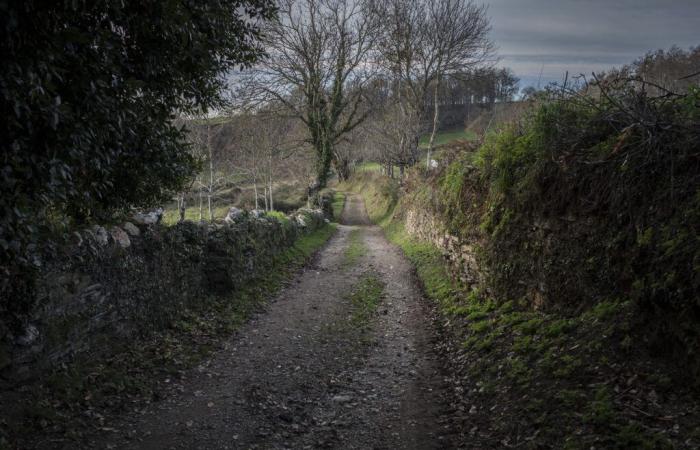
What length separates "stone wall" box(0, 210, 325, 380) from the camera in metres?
5.22

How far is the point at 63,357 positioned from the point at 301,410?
3.11 meters

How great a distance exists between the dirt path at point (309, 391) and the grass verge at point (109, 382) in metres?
0.31

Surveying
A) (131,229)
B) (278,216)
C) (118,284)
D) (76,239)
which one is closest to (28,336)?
(76,239)

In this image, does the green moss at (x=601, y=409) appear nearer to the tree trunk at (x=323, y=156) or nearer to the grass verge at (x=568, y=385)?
the grass verge at (x=568, y=385)

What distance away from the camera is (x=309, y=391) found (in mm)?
6242

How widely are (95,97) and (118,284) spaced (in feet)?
12.2

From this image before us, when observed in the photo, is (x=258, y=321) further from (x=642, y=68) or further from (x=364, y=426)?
(x=642, y=68)

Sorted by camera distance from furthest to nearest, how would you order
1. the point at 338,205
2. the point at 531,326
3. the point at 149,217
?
the point at 338,205, the point at 149,217, the point at 531,326

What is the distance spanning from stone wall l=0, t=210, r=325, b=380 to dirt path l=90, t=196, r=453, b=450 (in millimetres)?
1281

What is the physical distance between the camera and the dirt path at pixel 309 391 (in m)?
5.05

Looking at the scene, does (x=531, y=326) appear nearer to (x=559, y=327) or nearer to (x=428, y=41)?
(x=559, y=327)

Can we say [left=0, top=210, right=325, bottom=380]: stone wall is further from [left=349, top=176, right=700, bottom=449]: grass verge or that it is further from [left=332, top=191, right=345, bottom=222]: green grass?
[left=332, top=191, right=345, bottom=222]: green grass

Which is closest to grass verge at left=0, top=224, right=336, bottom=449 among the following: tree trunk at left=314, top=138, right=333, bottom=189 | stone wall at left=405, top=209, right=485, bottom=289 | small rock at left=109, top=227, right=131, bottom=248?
small rock at left=109, top=227, right=131, bottom=248

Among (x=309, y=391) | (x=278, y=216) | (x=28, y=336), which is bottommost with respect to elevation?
(x=309, y=391)
